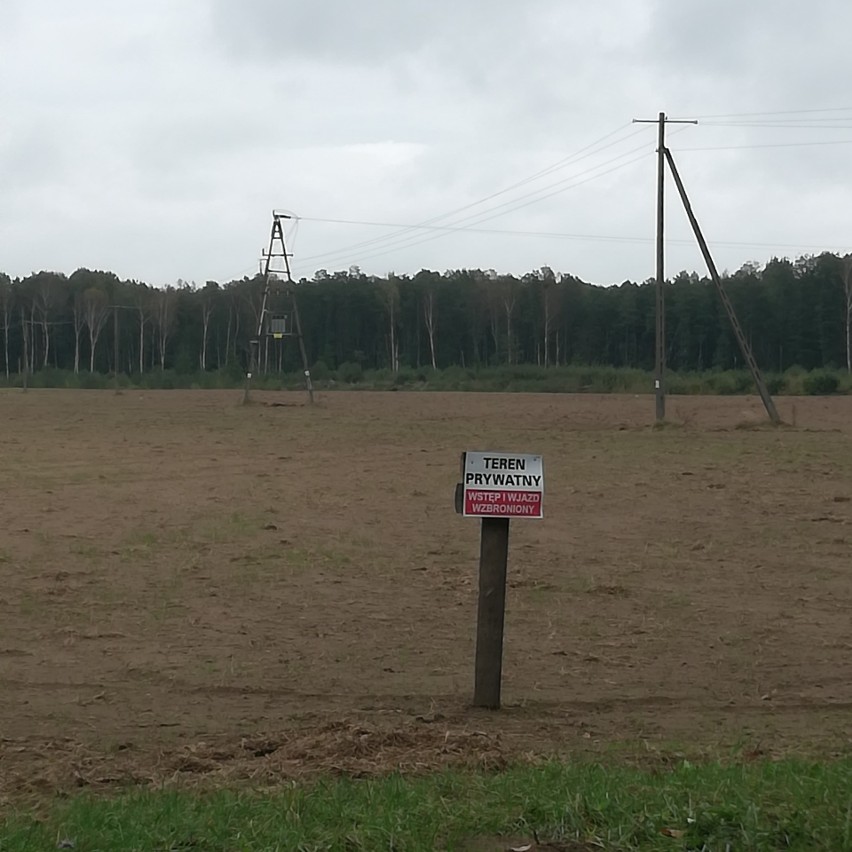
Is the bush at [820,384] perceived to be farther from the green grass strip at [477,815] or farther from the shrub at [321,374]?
the green grass strip at [477,815]

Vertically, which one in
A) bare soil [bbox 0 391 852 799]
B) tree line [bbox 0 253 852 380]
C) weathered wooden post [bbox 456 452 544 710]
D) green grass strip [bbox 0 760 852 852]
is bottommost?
bare soil [bbox 0 391 852 799]

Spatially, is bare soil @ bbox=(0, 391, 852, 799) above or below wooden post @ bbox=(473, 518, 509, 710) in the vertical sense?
below

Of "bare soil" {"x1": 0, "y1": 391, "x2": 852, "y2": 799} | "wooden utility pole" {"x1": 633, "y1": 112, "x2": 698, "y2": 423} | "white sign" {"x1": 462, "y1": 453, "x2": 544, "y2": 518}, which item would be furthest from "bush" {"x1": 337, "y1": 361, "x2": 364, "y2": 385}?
"white sign" {"x1": 462, "y1": 453, "x2": 544, "y2": 518}

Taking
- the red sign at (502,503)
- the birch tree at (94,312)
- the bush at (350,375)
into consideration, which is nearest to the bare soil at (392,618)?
the red sign at (502,503)

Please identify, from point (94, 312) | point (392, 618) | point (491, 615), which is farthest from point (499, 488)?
point (94, 312)

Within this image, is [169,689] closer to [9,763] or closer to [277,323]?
[9,763]

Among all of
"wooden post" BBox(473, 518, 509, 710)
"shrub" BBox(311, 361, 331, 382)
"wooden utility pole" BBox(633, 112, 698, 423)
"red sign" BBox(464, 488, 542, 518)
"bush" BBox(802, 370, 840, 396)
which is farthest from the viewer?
"shrub" BBox(311, 361, 331, 382)

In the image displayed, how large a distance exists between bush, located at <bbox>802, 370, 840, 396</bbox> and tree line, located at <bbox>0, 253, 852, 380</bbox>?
34.7m

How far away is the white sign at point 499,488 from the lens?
6773mm

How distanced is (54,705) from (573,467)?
13.5 metres

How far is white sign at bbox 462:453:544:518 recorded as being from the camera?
6.77 m

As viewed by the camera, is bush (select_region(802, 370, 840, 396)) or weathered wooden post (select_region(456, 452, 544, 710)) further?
bush (select_region(802, 370, 840, 396))

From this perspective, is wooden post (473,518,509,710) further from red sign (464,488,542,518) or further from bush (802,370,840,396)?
bush (802,370,840,396)

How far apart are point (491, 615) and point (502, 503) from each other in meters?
0.61
